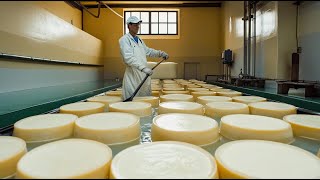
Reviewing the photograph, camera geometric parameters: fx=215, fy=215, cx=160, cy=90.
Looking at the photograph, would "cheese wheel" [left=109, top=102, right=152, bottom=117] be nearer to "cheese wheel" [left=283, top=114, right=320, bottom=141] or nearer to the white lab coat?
the white lab coat

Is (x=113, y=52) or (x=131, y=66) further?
(x=113, y=52)

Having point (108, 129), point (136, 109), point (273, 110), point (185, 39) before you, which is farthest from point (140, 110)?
point (185, 39)

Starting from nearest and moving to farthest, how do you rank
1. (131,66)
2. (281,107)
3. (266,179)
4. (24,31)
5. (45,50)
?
1. (266,179)
2. (281,107)
3. (131,66)
4. (24,31)
5. (45,50)

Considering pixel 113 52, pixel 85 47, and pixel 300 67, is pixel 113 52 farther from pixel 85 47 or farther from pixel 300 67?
pixel 300 67

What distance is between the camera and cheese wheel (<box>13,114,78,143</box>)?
1362 mm

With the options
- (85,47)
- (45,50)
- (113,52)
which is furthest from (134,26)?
(113,52)

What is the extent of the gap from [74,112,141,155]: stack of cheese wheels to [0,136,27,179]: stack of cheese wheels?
348 millimetres

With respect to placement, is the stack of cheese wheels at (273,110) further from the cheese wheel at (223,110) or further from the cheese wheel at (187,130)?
the cheese wheel at (187,130)

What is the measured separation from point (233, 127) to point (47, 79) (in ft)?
14.6

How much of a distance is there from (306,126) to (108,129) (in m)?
1.25

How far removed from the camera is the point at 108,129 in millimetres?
1302

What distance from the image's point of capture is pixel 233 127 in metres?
1.36

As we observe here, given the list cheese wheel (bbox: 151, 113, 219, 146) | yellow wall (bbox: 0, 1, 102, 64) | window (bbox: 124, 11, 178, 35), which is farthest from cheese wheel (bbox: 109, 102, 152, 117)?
window (bbox: 124, 11, 178, 35)

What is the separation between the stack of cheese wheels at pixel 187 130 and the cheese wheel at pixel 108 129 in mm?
151
